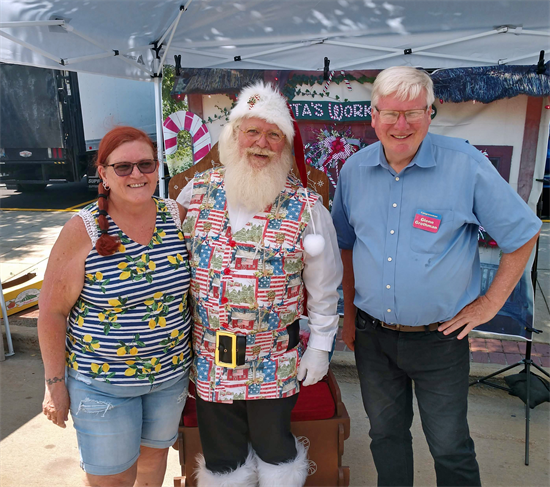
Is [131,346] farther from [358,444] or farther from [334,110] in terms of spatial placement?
[334,110]

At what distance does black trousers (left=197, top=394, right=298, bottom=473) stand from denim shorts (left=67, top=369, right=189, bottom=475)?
0.87 feet

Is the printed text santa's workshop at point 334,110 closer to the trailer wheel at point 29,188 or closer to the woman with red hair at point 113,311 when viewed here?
the woman with red hair at point 113,311

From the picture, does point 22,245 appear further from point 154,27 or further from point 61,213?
point 154,27

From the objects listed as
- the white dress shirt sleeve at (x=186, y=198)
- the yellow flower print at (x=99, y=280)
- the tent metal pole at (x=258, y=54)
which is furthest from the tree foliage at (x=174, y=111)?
the yellow flower print at (x=99, y=280)

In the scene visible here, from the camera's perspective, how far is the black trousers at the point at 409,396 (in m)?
2.03

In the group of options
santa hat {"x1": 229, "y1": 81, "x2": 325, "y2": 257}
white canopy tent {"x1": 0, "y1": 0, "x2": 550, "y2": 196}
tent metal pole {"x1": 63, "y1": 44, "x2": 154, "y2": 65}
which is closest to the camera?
santa hat {"x1": 229, "y1": 81, "x2": 325, "y2": 257}

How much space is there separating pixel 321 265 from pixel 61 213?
8.66 metres

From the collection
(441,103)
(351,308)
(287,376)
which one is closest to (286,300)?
(287,376)

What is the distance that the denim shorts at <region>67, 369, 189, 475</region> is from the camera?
1.86 meters

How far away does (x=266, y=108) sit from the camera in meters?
2.01

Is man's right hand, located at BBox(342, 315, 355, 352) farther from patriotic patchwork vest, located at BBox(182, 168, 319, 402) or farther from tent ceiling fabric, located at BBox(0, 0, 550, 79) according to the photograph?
tent ceiling fabric, located at BBox(0, 0, 550, 79)

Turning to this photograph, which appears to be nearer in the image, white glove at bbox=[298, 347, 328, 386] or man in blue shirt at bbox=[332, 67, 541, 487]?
man in blue shirt at bbox=[332, 67, 541, 487]

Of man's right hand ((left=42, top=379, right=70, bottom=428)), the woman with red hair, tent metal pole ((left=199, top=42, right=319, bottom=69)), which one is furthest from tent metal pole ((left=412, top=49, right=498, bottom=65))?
man's right hand ((left=42, top=379, right=70, bottom=428))

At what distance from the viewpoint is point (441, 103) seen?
3645 millimetres
